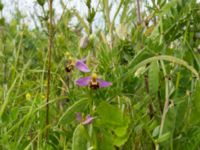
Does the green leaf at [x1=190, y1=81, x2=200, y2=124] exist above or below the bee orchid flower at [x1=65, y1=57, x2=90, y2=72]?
below

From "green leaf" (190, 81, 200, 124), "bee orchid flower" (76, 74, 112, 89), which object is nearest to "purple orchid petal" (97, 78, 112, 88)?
"bee orchid flower" (76, 74, 112, 89)

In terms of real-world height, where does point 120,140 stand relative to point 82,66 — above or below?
below

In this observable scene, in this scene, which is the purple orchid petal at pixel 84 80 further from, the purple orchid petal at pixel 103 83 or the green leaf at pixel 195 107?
the green leaf at pixel 195 107

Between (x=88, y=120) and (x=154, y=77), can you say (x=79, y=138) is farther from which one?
(x=154, y=77)

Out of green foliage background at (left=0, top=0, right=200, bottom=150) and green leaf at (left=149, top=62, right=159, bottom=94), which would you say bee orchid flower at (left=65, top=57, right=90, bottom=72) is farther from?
green leaf at (left=149, top=62, right=159, bottom=94)

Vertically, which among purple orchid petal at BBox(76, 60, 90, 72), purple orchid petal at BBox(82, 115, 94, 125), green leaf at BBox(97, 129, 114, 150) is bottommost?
green leaf at BBox(97, 129, 114, 150)

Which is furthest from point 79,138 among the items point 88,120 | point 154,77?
point 154,77
